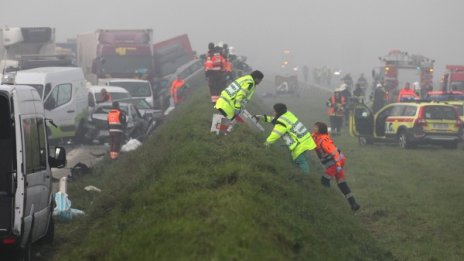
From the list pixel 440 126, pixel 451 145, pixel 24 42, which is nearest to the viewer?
pixel 440 126

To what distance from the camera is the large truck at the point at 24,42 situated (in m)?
39.6

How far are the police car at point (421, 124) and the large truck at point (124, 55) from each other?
14060 mm

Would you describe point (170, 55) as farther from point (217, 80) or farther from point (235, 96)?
point (235, 96)

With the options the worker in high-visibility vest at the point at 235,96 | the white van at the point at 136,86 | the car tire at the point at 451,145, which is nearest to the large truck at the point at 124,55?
the white van at the point at 136,86

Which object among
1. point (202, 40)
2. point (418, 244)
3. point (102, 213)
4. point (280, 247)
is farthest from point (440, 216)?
point (202, 40)

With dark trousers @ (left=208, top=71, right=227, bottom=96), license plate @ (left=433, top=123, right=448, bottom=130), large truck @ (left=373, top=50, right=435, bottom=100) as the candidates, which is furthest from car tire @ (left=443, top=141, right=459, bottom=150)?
large truck @ (left=373, top=50, right=435, bottom=100)

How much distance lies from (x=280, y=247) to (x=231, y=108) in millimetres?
8109

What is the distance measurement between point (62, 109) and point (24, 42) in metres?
12.6

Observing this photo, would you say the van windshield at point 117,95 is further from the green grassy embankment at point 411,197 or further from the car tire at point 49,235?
the car tire at point 49,235

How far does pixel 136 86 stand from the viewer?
125 feet

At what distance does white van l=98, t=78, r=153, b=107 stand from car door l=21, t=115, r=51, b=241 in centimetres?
2605

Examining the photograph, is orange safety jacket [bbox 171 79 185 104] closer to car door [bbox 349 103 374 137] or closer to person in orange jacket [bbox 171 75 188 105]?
person in orange jacket [bbox 171 75 188 105]

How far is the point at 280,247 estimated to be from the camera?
26.9 ft

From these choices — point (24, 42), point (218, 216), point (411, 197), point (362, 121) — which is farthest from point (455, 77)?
point (218, 216)
